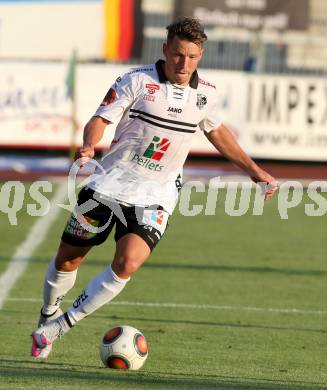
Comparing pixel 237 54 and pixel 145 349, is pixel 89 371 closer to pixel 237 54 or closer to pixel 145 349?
pixel 145 349

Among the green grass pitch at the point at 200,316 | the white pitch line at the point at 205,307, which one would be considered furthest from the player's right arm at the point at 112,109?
the white pitch line at the point at 205,307

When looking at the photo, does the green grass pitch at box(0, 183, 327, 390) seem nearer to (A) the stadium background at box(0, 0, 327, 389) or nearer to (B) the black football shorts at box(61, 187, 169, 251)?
(A) the stadium background at box(0, 0, 327, 389)

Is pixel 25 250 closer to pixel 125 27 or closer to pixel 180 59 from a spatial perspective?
pixel 180 59

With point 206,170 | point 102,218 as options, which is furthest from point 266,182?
point 206,170

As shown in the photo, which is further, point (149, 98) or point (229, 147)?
point (229, 147)

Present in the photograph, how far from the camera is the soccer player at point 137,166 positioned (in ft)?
23.3

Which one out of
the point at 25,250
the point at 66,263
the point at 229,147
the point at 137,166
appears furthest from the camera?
the point at 25,250

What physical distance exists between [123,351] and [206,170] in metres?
19.6

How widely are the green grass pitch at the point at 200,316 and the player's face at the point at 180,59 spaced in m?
1.79

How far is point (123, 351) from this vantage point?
705 centimetres

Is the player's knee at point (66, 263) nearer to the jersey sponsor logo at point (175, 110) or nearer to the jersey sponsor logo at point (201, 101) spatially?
the jersey sponsor logo at point (175, 110)

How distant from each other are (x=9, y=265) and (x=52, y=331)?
197 inches

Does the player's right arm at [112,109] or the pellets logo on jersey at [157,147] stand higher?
the player's right arm at [112,109]

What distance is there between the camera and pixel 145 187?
7.34 metres
